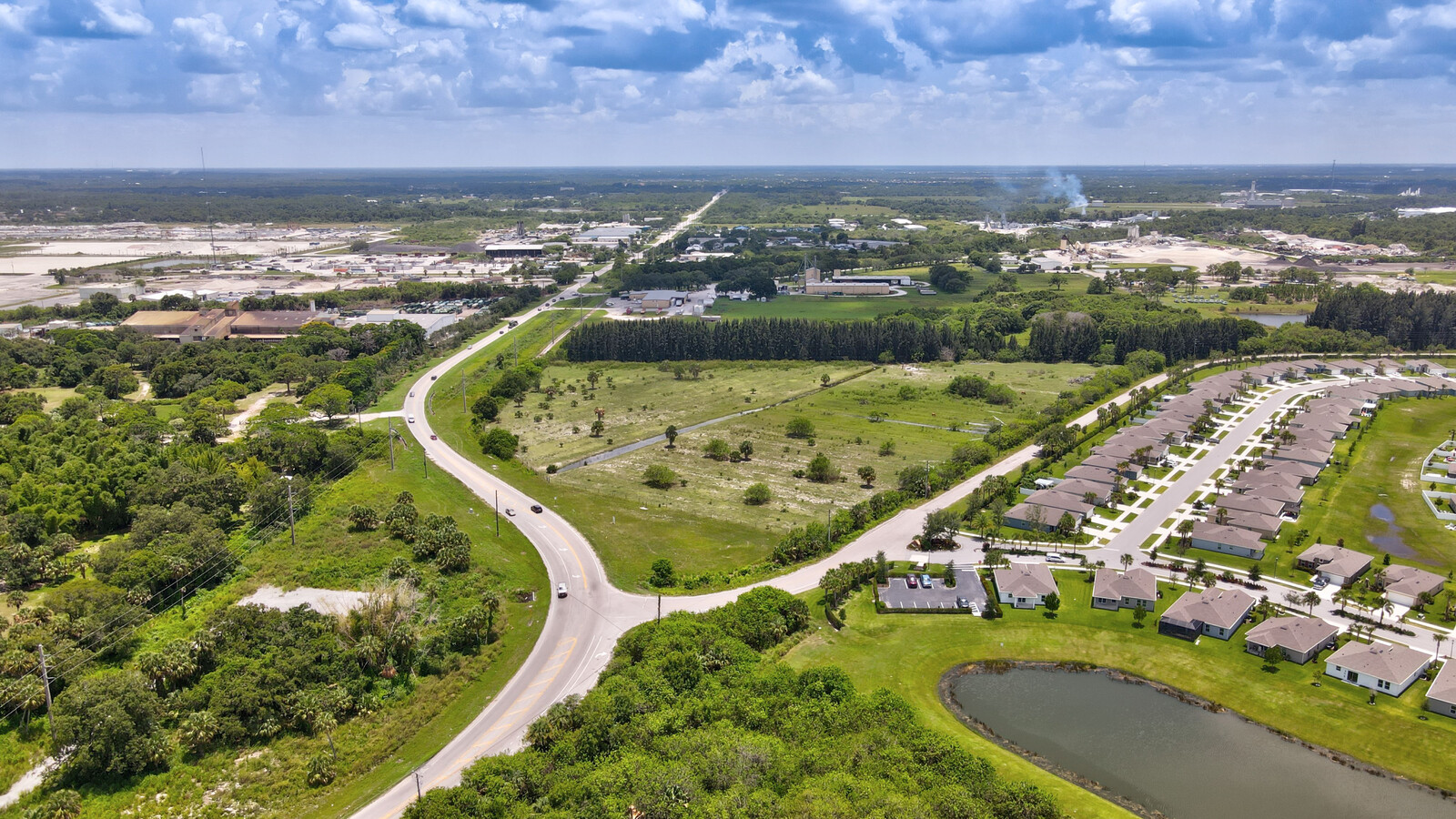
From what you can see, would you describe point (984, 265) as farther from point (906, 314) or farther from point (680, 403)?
point (680, 403)

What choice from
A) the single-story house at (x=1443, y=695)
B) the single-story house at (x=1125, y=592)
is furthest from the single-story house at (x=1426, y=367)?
the single-story house at (x=1443, y=695)

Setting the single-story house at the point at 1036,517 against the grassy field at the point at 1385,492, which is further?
the single-story house at the point at 1036,517

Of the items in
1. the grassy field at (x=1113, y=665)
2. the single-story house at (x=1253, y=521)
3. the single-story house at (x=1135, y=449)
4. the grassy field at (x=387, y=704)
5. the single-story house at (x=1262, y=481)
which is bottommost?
the grassy field at (x=1113, y=665)

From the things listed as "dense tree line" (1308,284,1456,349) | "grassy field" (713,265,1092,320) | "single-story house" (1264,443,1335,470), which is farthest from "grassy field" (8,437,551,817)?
"dense tree line" (1308,284,1456,349)

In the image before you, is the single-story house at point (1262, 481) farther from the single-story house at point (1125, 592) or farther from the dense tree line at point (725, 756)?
the dense tree line at point (725, 756)

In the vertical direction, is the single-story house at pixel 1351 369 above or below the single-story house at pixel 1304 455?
above

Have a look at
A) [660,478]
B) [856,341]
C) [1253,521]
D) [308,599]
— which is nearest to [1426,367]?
[856,341]

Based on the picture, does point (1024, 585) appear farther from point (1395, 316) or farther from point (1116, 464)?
point (1395, 316)

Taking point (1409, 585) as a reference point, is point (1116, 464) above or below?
above
